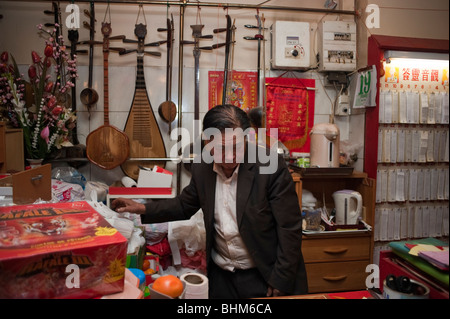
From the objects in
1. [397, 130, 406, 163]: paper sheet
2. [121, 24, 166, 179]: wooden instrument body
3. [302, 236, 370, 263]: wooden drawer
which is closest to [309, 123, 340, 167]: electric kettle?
[302, 236, 370, 263]: wooden drawer

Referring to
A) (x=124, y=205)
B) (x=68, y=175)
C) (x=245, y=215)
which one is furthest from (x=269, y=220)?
(x=68, y=175)

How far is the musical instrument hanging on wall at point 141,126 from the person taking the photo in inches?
104

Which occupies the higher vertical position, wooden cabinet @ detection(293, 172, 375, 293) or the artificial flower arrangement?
the artificial flower arrangement

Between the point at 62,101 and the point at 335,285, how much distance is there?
2.56 meters

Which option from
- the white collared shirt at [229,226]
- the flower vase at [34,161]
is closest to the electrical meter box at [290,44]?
the white collared shirt at [229,226]

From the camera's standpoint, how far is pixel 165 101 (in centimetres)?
276

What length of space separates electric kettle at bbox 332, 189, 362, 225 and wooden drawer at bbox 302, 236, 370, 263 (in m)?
0.14

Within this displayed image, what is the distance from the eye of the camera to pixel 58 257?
67cm

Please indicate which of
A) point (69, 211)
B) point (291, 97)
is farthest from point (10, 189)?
point (291, 97)

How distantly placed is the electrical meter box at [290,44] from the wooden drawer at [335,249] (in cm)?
145

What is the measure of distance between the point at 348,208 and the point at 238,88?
4.44 feet

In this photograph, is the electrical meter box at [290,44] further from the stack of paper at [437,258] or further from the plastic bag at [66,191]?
the stack of paper at [437,258]

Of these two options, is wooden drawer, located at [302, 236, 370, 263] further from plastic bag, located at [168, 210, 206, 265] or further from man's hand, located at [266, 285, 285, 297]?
man's hand, located at [266, 285, 285, 297]

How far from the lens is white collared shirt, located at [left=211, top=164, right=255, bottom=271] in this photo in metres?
1.52
